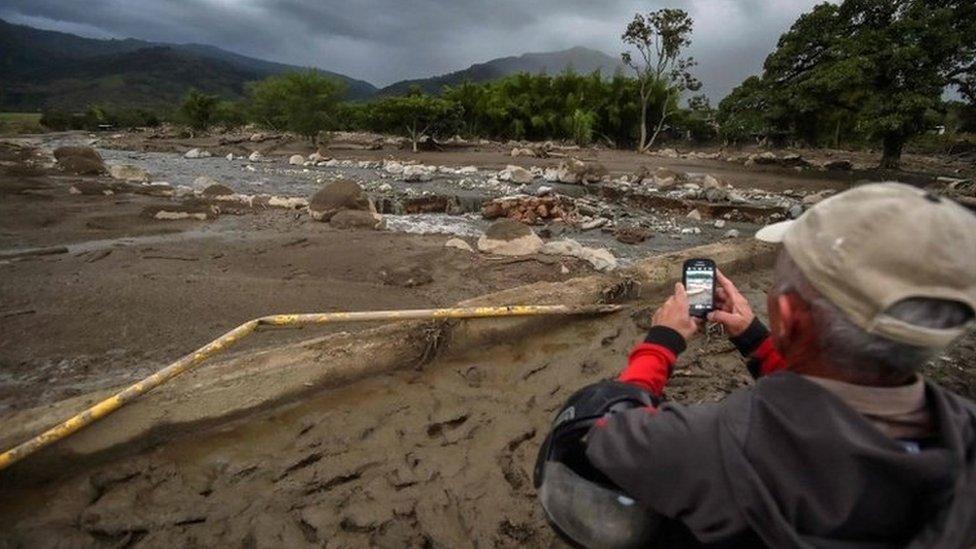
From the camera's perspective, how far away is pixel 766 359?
165 centimetres

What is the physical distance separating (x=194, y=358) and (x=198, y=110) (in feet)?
164

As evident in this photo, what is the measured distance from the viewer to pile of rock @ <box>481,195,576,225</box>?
9891mm

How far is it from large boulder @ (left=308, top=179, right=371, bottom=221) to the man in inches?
336

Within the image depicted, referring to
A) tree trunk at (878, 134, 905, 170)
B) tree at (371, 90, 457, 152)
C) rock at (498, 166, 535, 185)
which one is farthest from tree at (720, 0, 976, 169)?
tree at (371, 90, 457, 152)

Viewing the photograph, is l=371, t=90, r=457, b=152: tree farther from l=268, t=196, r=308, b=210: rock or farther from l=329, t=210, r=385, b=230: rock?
l=329, t=210, r=385, b=230: rock

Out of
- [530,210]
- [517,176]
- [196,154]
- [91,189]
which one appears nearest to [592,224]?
[530,210]

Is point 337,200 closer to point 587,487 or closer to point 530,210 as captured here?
point 530,210

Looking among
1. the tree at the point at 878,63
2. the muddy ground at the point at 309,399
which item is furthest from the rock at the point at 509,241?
the tree at the point at 878,63

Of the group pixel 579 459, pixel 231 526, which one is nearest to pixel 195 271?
pixel 231 526

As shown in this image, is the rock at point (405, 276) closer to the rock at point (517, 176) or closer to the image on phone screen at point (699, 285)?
the image on phone screen at point (699, 285)

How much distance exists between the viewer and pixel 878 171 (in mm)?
21250

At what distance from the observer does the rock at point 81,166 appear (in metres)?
14.4

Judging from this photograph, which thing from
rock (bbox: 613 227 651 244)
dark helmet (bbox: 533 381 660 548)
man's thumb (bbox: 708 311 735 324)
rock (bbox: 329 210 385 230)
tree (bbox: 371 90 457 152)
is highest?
tree (bbox: 371 90 457 152)

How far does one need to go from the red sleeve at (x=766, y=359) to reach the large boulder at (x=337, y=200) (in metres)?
8.10
